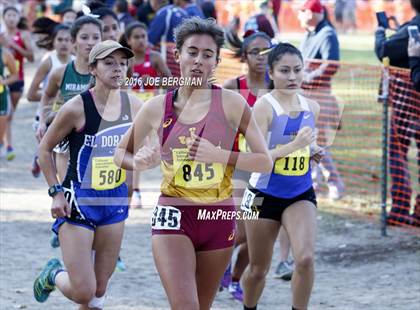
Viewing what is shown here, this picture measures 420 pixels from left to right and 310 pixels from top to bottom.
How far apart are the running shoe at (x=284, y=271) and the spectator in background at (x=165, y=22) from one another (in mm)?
5879

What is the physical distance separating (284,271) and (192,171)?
3.60 metres

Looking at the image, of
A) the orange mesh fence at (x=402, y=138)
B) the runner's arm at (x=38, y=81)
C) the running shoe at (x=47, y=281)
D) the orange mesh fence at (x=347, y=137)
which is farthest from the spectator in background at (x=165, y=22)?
the running shoe at (x=47, y=281)

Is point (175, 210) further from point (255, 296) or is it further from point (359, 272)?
point (359, 272)

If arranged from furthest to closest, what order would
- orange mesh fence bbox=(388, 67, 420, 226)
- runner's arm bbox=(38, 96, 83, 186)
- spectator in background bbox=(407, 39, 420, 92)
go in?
orange mesh fence bbox=(388, 67, 420, 226) → spectator in background bbox=(407, 39, 420, 92) → runner's arm bbox=(38, 96, 83, 186)

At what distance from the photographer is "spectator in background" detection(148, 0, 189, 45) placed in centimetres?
1369

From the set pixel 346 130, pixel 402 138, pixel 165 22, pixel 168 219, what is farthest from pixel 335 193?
pixel 168 219

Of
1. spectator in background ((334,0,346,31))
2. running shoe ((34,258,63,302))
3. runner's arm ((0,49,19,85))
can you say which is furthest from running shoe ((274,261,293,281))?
spectator in background ((334,0,346,31))

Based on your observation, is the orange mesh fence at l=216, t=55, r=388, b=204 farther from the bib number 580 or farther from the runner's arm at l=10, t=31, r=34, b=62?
the bib number 580

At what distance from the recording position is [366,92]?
19625 mm

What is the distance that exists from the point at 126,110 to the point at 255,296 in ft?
5.56

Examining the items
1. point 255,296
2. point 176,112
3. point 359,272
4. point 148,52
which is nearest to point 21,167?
point 148,52

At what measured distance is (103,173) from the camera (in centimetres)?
619

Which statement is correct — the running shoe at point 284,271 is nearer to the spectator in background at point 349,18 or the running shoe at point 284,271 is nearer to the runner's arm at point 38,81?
the runner's arm at point 38,81

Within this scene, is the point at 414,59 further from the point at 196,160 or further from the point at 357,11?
the point at 357,11
